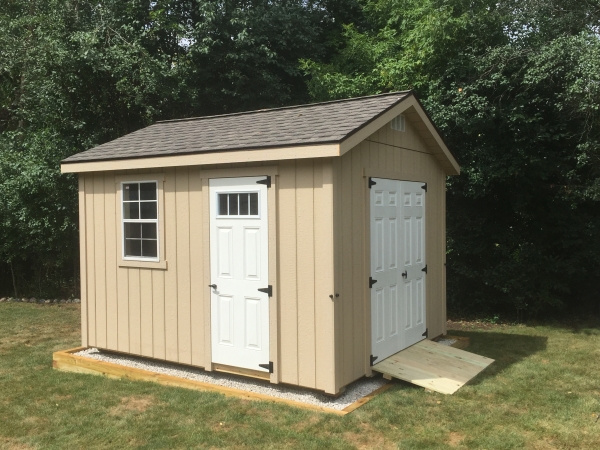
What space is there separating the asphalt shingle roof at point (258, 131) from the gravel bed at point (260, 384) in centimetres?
244

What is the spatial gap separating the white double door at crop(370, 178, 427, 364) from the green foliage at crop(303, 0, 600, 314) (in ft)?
9.51

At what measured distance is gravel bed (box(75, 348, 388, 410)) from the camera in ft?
18.3

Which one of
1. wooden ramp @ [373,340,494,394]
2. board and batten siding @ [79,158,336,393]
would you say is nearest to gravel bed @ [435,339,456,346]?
wooden ramp @ [373,340,494,394]

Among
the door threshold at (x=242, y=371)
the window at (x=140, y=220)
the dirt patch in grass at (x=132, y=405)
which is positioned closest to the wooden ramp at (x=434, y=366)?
the door threshold at (x=242, y=371)

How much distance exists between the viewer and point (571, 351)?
788 centimetres

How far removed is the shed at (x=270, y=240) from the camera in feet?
18.3

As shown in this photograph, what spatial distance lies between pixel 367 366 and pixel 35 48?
9.90 metres

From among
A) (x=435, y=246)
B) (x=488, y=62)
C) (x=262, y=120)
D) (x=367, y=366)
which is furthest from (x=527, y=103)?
(x=367, y=366)

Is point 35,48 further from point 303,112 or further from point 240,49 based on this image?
point 303,112

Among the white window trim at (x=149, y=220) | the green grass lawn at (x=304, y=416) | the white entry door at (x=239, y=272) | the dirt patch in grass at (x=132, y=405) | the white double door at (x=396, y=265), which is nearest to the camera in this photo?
the green grass lawn at (x=304, y=416)

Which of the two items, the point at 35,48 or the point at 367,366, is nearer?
the point at 367,366

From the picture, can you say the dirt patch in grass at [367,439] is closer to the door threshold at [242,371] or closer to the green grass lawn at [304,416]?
the green grass lawn at [304,416]

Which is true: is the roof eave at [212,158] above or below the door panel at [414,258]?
above

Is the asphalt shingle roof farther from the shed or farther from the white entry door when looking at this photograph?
the white entry door
